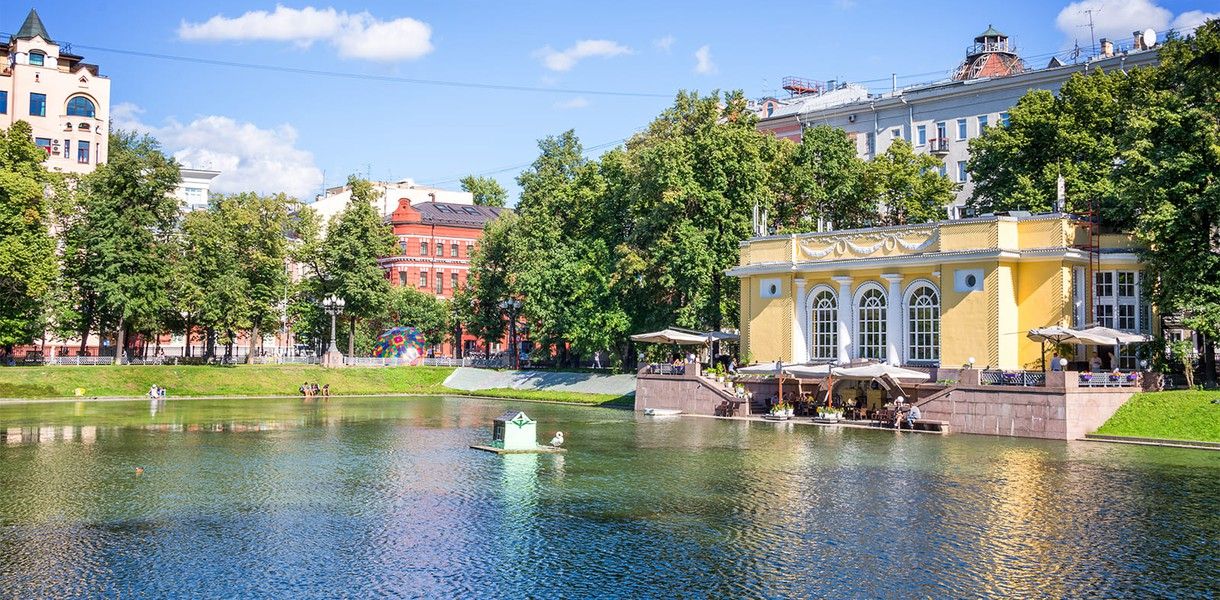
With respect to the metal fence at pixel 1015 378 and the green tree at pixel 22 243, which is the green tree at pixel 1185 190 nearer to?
the metal fence at pixel 1015 378

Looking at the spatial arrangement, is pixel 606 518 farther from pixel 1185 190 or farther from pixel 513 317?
pixel 513 317

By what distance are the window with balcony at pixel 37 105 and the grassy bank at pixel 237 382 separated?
108 ft

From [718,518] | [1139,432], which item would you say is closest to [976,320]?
[1139,432]

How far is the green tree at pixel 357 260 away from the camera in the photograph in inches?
3231

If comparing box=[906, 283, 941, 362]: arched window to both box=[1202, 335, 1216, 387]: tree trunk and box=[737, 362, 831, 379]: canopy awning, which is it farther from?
box=[1202, 335, 1216, 387]: tree trunk

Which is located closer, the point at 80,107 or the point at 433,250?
the point at 80,107

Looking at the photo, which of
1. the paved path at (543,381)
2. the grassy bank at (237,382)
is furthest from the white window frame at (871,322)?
the paved path at (543,381)

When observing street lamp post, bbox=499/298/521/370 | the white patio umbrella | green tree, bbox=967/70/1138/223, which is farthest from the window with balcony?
the white patio umbrella

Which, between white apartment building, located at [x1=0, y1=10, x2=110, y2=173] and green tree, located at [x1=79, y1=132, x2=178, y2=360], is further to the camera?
white apartment building, located at [x1=0, y1=10, x2=110, y2=173]

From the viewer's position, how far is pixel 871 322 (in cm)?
5309

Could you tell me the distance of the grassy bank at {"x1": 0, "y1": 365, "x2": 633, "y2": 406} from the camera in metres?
64.4

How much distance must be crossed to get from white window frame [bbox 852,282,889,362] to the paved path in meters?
16.3

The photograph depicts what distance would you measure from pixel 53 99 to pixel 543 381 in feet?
163

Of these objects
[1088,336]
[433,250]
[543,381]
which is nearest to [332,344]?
[543,381]
